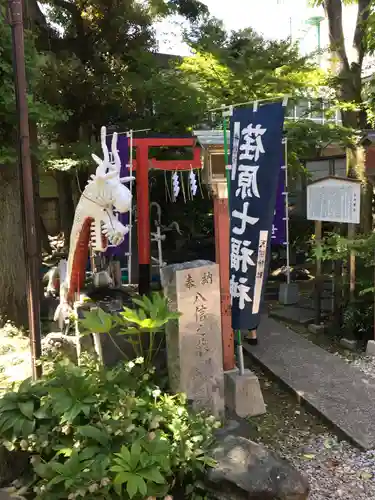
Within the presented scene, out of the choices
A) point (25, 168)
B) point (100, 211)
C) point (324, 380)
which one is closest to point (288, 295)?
point (324, 380)

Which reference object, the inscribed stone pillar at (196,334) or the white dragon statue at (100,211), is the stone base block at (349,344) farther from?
the white dragon statue at (100,211)

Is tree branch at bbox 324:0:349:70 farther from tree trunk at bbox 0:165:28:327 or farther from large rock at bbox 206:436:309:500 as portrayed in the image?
large rock at bbox 206:436:309:500

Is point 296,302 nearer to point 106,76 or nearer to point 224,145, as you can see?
point 224,145

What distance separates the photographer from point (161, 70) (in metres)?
11.4

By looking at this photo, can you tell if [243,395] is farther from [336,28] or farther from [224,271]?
[336,28]

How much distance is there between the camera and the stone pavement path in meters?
4.93

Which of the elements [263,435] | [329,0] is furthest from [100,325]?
[329,0]

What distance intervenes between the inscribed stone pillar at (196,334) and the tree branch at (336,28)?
810 centimetres

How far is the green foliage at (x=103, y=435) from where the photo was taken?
326 cm

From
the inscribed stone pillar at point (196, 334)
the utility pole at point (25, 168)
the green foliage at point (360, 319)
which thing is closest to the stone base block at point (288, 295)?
the green foliage at point (360, 319)

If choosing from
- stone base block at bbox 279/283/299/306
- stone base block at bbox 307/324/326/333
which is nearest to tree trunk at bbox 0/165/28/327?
stone base block at bbox 307/324/326/333

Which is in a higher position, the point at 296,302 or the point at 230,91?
the point at 230,91

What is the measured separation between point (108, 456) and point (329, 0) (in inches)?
426

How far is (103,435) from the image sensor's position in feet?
11.5
